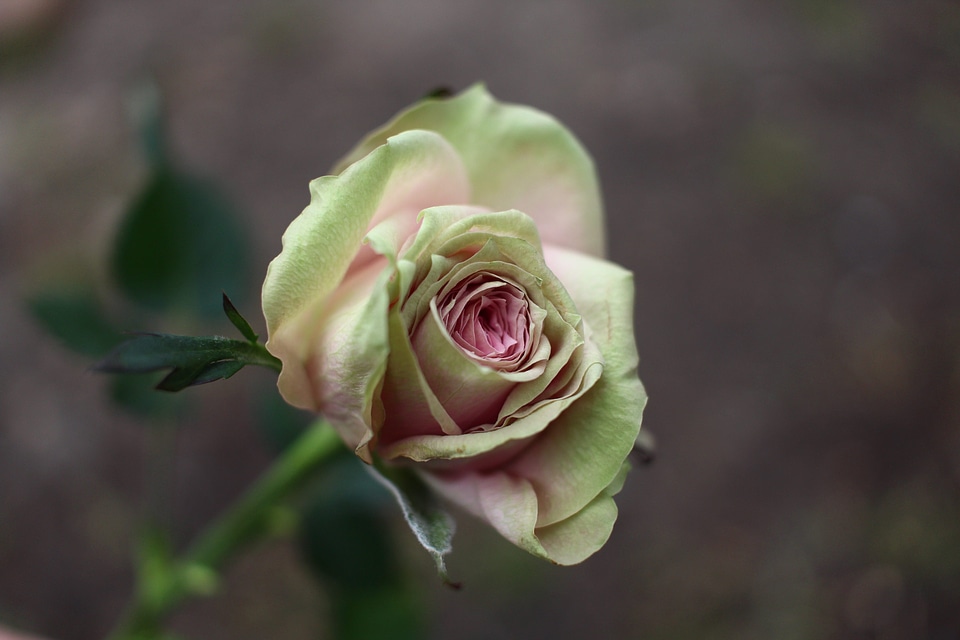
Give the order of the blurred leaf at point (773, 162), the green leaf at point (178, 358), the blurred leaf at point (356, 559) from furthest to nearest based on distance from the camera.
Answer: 1. the blurred leaf at point (773, 162)
2. the blurred leaf at point (356, 559)
3. the green leaf at point (178, 358)

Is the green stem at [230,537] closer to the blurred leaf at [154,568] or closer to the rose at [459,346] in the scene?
the blurred leaf at [154,568]

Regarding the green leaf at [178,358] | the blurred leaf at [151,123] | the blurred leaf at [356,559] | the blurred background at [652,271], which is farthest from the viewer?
the blurred background at [652,271]

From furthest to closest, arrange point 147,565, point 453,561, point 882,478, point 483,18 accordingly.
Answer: point 483,18, point 882,478, point 453,561, point 147,565

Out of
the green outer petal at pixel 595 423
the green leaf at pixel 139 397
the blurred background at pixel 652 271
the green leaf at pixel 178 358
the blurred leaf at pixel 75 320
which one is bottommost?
the blurred background at pixel 652 271

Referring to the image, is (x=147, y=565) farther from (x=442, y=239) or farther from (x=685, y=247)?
(x=685, y=247)

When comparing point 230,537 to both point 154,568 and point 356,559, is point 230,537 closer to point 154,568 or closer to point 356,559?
point 154,568

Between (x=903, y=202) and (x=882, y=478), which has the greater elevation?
(x=903, y=202)

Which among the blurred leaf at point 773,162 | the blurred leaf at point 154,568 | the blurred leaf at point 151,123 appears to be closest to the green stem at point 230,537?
the blurred leaf at point 154,568

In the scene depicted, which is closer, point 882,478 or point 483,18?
point 882,478

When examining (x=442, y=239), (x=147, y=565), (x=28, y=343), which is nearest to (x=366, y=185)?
(x=442, y=239)
